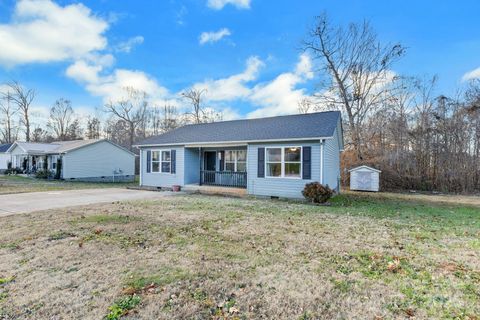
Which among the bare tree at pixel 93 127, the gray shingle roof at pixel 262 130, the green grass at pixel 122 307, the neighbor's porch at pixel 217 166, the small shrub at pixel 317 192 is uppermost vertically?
the bare tree at pixel 93 127

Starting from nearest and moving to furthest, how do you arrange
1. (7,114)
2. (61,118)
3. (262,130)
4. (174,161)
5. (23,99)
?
1. (262,130)
2. (174,161)
3. (23,99)
4. (61,118)
5. (7,114)

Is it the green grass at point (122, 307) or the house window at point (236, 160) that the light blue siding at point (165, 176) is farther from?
the green grass at point (122, 307)

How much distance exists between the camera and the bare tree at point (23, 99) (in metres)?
38.3

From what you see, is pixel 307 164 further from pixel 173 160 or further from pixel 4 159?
pixel 4 159

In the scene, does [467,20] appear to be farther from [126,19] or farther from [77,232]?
[77,232]

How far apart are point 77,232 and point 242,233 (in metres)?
3.64

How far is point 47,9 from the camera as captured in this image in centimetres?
1055

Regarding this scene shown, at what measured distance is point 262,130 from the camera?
44.0ft

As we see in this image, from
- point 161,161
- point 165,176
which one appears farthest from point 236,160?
point 161,161

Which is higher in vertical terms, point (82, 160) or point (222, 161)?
point (82, 160)

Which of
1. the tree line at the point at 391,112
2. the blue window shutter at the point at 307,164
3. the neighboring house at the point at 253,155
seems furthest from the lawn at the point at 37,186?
the tree line at the point at 391,112

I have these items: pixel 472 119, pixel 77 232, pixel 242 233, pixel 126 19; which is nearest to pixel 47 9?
pixel 126 19

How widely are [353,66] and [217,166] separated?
47.5 feet

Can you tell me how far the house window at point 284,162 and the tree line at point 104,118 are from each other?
870 inches
